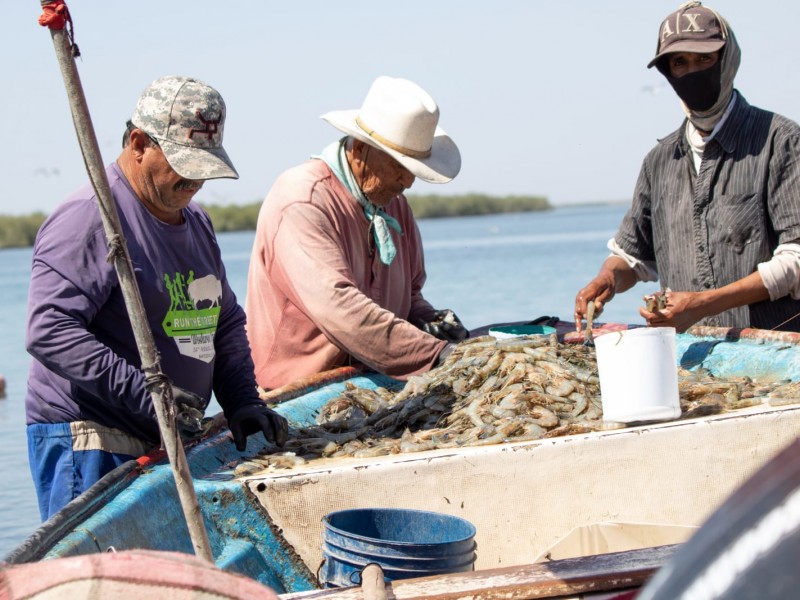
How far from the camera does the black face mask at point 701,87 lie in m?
4.55

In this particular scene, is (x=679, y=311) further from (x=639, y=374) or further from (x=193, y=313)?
(x=193, y=313)

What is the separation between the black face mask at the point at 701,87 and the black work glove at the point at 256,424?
7.72 feet

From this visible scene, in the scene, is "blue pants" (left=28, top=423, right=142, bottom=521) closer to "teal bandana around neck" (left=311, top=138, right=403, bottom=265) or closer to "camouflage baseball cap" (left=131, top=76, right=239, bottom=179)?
"camouflage baseball cap" (left=131, top=76, right=239, bottom=179)

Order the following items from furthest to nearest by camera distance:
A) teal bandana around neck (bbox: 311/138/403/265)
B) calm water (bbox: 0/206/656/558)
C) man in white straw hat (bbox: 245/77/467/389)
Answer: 1. calm water (bbox: 0/206/656/558)
2. teal bandana around neck (bbox: 311/138/403/265)
3. man in white straw hat (bbox: 245/77/467/389)

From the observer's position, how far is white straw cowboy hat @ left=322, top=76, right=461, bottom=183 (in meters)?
4.67

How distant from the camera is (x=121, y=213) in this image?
3301 mm

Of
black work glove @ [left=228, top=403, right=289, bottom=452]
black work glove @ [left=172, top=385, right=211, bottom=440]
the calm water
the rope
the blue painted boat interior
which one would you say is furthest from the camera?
the calm water

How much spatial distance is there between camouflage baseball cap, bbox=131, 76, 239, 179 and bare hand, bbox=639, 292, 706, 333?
2.02m

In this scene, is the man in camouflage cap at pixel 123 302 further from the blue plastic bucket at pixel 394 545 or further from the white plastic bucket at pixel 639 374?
the white plastic bucket at pixel 639 374

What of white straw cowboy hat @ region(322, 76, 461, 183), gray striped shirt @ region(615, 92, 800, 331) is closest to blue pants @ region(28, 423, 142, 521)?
white straw cowboy hat @ region(322, 76, 461, 183)

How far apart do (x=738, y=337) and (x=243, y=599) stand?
12.3ft

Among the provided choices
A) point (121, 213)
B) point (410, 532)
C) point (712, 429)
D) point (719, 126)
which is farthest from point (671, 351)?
point (121, 213)

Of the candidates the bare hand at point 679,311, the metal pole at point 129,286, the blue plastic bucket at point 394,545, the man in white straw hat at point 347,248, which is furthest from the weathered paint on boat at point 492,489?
the man in white straw hat at point 347,248

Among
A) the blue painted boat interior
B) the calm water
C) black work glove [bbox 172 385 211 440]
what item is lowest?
the calm water
